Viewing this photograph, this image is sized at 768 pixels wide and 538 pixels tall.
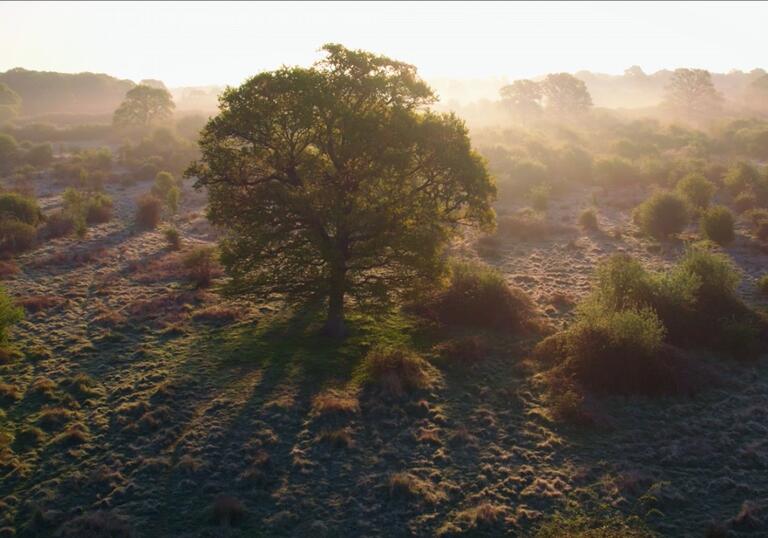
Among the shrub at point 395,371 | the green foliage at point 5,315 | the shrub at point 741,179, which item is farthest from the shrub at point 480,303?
the shrub at point 741,179

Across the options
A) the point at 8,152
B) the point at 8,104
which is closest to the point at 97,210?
the point at 8,152

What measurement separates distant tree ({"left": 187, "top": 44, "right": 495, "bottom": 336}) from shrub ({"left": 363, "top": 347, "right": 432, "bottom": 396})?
240 cm

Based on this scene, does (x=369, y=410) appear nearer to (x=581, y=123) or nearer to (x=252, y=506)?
(x=252, y=506)

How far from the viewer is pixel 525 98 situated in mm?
110188

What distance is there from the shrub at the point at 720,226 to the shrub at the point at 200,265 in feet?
102

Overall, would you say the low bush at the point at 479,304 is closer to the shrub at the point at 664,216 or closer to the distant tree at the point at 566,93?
the shrub at the point at 664,216

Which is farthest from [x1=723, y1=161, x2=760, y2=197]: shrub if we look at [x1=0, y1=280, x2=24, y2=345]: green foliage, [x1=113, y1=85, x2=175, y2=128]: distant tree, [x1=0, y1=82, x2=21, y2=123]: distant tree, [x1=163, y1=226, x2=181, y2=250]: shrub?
[x1=0, y1=82, x2=21, y2=123]: distant tree

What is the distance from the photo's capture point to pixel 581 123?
103625mm

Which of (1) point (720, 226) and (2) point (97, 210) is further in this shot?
(2) point (97, 210)

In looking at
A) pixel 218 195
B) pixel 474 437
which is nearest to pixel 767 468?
pixel 474 437

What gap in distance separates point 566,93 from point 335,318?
10108 centimetres

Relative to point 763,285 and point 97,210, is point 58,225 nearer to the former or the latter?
point 97,210

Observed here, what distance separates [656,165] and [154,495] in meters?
54.2

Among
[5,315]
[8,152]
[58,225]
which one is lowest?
[5,315]
